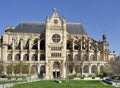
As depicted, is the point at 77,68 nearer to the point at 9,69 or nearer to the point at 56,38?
the point at 56,38

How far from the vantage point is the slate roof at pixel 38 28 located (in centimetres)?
13900

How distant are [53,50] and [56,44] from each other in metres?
2.74

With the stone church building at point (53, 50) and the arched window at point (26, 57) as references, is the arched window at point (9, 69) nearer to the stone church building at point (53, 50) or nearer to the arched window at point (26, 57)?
the stone church building at point (53, 50)

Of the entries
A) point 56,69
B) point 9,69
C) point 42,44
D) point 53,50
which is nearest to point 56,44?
point 53,50

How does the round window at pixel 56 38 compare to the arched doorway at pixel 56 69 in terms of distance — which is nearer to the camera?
the arched doorway at pixel 56 69

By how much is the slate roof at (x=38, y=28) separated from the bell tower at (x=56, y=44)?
9134 millimetres

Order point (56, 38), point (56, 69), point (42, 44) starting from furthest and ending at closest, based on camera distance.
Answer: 1. point (42, 44)
2. point (56, 38)
3. point (56, 69)

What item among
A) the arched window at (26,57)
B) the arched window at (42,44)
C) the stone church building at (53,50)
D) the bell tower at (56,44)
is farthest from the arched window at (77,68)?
the arched window at (26,57)

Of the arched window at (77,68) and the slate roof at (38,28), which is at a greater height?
the slate roof at (38,28)

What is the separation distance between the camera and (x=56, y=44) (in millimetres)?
130500

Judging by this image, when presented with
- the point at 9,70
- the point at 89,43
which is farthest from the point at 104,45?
the point at 9,70

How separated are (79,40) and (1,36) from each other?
105 ft

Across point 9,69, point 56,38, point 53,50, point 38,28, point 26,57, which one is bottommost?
point 9,69

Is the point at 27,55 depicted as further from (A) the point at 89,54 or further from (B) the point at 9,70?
(A) the point at 89,54
